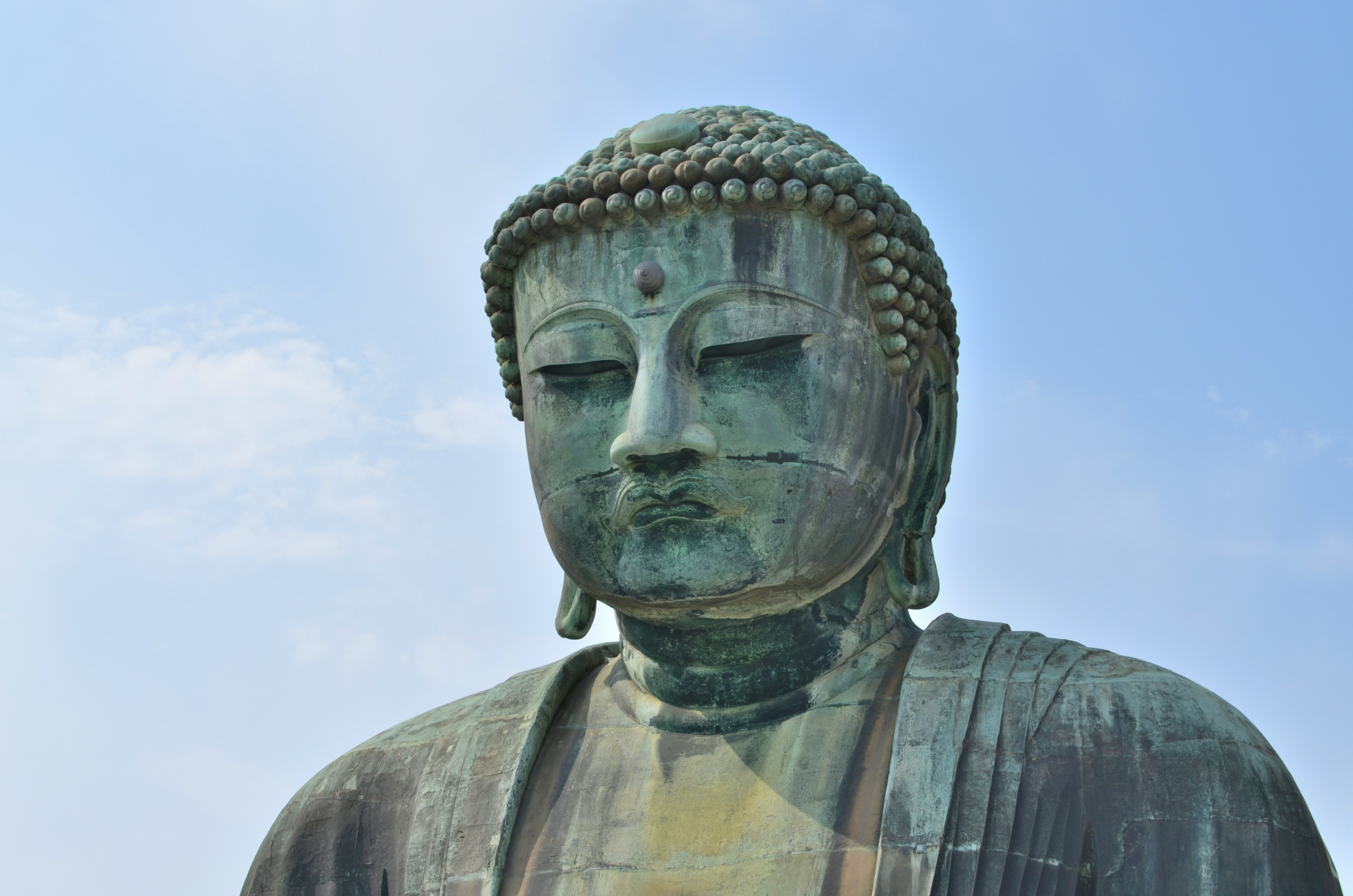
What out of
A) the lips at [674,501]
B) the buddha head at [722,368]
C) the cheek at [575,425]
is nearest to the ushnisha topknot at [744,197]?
the buddha head at [722,368]

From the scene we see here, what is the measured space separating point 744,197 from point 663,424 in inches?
42.0

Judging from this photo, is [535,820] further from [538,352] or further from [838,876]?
[538,352]

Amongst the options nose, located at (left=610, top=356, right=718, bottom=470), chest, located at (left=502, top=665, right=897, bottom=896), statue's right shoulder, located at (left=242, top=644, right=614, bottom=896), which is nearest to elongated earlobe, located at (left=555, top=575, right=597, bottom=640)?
statue's right shoulder, located at (left=242, top=644, right=614, bottom=896)

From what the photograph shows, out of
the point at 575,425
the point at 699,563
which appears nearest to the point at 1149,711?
the point at 699,563

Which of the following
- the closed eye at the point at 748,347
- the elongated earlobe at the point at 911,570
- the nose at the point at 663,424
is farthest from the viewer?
the elongated earlobe at the point at 911,570

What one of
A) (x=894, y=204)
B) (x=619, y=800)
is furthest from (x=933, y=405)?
(x=619, y=800)

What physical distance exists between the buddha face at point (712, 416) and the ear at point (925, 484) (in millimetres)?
210

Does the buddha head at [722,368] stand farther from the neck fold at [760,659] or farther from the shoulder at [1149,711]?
the shoulder at [1149,711]

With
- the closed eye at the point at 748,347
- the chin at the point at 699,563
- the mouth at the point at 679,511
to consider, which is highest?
the closed eye at the point at 748,347

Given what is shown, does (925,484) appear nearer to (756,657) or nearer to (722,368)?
(756,657)

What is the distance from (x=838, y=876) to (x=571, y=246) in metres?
2.91

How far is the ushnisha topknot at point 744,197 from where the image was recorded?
860 cm

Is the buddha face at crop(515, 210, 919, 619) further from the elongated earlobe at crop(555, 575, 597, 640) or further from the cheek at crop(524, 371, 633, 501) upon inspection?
the elongated earlobe at crop(555, 575, 597, 640)

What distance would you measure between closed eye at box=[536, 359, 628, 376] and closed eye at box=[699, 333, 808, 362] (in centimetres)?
38
